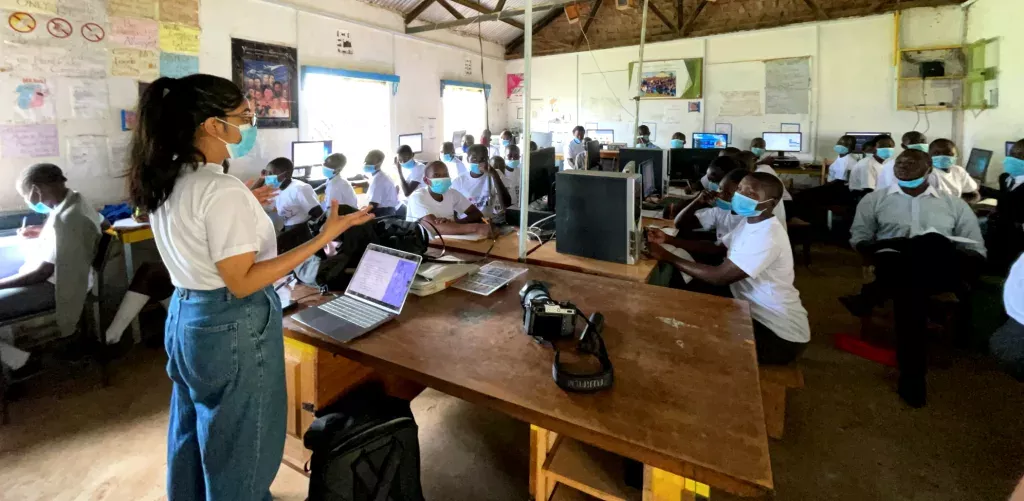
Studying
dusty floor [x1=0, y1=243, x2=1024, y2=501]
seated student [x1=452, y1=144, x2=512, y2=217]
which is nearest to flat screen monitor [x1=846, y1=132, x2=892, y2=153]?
dusty floor [x1=0, y1=243, x2=1024, y2=501]

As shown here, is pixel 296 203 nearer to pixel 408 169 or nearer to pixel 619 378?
pixel 408 169

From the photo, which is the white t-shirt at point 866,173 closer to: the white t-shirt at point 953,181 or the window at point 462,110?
the white t-shirt at point 953,181

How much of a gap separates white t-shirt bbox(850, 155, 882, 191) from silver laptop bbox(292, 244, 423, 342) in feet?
16.7

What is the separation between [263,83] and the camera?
4.95 metres

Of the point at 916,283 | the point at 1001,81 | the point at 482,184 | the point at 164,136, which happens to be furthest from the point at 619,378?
the point at 1001,81

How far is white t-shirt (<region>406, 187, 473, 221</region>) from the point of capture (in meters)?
3.47

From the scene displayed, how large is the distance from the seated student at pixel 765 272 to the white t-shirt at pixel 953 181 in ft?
8.77

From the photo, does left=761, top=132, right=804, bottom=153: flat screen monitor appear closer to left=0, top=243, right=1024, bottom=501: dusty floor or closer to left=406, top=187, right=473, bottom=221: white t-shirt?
left=0, top=243, right=1024, bottom=501: dusty floor

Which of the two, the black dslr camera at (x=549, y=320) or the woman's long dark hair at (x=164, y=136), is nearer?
the woman's long dark hair at (x=164, y=136)

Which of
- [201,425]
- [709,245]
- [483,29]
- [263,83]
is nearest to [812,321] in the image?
[709,245]

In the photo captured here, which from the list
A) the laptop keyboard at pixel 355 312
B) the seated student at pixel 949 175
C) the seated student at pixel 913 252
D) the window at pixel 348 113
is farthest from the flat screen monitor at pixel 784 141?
the laptop keyboard at pixel 355 312

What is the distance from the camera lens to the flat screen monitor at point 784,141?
681 centimetres

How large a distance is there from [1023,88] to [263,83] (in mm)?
6615

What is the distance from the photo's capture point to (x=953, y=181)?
13.4ft
